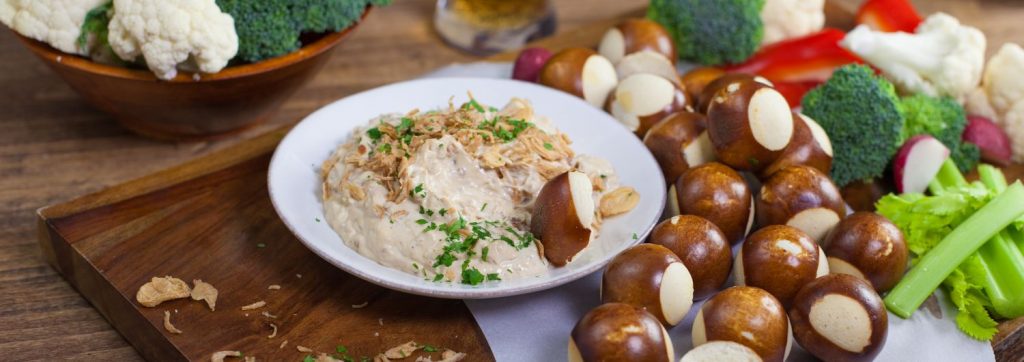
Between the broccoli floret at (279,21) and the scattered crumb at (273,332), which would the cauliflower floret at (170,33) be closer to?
the broccoli floret at (279,21)

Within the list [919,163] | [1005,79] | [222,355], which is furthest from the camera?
[1005,79]

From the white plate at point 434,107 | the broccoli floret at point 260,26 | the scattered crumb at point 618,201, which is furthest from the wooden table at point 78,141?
the scattered crumb at point 618,201

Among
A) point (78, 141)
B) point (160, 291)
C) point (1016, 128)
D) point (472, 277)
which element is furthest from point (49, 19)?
point (1016, 128)

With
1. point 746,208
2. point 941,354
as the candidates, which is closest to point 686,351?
point 746,208

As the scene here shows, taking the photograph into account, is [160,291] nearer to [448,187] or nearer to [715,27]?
[448,187]

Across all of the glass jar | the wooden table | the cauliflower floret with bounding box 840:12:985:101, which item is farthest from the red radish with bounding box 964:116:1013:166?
the glass jar

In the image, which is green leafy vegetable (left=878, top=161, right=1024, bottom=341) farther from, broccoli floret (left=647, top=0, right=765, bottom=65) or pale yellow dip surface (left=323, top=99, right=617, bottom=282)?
broccoli floret (left=647, top=0, right=765, bottom=65)
